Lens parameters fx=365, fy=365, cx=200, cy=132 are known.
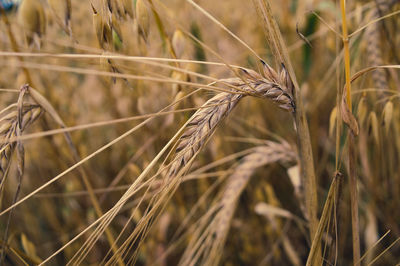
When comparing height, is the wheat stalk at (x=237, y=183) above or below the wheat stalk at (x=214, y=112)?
below

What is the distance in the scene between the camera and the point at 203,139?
0.39 m

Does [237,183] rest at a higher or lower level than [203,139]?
lower

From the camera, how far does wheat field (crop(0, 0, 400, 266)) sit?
38 centimetres

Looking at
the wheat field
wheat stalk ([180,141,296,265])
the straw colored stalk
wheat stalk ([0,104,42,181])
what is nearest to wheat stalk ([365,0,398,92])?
the wheat field

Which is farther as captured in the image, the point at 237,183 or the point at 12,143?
the point at 237,183

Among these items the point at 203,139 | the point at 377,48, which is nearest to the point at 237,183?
the point at 203,139

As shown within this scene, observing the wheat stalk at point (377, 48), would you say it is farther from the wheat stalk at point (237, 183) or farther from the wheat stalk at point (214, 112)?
the wheat stalk at point (214, 112)

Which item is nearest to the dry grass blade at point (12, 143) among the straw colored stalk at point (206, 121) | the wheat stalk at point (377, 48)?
the straw colored stalk at point (206, 121)

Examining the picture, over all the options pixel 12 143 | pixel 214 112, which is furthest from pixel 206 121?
pixel 12 143

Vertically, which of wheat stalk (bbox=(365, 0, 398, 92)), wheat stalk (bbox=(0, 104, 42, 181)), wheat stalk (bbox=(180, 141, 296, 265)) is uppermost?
wheat stalk (bbox=(0, 104, 42, 181))

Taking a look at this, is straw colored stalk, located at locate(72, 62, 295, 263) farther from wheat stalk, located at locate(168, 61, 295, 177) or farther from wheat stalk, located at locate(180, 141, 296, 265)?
wheat stalk, located at locate(180, 141, 296, 265)

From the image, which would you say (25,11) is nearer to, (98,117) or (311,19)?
(311,19)

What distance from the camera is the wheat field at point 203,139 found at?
384mm

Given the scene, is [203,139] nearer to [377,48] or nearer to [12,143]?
[12,143]
